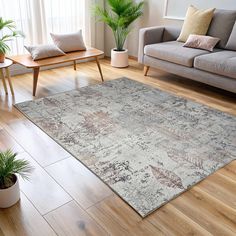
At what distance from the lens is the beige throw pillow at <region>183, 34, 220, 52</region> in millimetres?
3334

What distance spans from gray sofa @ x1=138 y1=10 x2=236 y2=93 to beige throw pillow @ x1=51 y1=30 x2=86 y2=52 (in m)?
0.86

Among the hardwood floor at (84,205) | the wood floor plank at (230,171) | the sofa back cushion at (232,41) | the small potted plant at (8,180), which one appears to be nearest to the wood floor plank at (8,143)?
the hardwood floor at (84,205)

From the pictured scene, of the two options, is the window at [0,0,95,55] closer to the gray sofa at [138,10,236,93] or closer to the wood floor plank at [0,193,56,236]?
the gray sofa at [138,10,236,93]

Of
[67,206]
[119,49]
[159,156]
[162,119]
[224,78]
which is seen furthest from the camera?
[119,49]

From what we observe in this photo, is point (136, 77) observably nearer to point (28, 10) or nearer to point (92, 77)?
point (92, 77)

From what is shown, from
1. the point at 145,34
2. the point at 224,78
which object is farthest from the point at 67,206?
the point at 145,34

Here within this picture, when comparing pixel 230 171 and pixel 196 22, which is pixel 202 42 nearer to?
pixel 196 22

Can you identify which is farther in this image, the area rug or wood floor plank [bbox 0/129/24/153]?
wood floor plank [bbox 0/129/24/153]

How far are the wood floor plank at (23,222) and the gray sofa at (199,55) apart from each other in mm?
2337

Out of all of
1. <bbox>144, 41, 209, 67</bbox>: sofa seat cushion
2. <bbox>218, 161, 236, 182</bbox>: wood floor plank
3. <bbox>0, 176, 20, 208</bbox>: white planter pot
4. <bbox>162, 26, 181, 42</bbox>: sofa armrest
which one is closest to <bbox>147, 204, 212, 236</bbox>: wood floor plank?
<bbox>218, 161, 236, 182</bbox>: wood floor plank

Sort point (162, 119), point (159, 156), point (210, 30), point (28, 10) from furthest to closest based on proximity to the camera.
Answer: point (28, 10), point (210, 30), point (162, 119), point (159, 156)

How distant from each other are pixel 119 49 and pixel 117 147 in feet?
8.12

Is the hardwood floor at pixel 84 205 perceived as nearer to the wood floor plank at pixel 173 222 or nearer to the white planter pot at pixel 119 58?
the wood floor plank at pixel 173 222

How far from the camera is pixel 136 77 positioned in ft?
12.8
